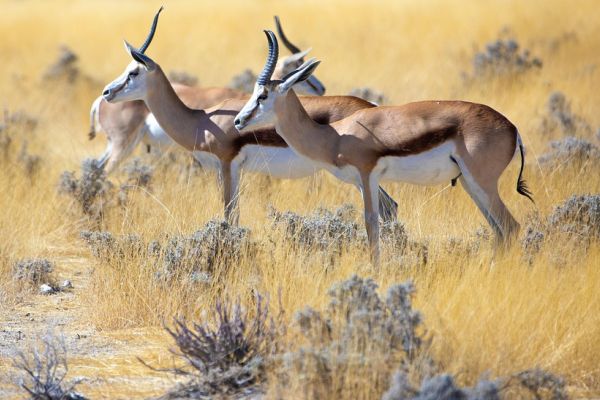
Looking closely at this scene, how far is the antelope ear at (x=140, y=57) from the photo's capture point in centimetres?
808

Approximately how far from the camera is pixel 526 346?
4734 millimetres

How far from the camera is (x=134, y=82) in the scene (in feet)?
27.2

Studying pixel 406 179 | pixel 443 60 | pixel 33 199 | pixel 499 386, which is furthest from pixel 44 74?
pixel 499 386

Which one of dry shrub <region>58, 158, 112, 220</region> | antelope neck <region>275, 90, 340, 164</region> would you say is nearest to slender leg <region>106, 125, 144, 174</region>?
dry shrub <region>58, 158, 112, 220</region>

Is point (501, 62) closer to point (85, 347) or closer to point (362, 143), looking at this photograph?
→ point (362, 143)

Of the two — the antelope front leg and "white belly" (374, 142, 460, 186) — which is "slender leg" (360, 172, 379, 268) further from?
the antelope front leg

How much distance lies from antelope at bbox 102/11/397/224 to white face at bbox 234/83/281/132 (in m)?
0.77

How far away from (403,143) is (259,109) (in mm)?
1088

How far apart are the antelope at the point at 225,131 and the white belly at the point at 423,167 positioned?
94cm

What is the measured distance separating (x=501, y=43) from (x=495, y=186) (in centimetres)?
1015

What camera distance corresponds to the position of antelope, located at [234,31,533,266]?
646cm

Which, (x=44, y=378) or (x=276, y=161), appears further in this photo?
(x=276, y=161)

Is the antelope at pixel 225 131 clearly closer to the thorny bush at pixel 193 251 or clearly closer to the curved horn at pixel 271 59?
the curved horn at pixel 271 59

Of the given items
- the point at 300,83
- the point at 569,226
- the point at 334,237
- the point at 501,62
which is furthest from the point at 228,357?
the point at 501,62
